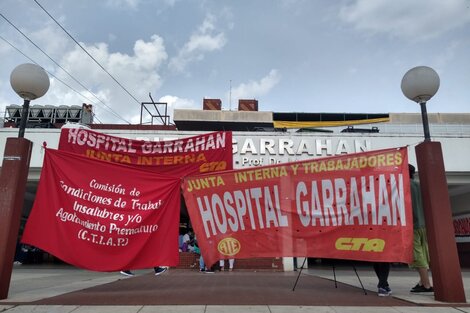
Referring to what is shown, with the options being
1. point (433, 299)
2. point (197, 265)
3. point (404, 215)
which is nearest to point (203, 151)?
point (404, 215)

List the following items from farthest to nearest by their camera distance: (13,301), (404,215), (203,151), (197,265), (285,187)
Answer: (197,265), (203,151), (285,187), (404,215), (13,301)

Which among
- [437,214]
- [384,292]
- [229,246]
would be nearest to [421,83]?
[437,214]

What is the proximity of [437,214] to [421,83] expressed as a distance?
219 centimetres

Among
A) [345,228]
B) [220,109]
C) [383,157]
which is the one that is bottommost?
[345,228]

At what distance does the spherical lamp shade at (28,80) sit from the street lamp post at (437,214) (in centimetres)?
634

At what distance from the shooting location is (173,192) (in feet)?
22.0

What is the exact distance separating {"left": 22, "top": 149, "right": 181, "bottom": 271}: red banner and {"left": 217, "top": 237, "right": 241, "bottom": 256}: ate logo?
0.75m

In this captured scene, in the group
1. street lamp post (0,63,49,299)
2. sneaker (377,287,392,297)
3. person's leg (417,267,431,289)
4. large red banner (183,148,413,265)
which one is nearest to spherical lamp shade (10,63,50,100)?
street lamp post (0,63,49,299)

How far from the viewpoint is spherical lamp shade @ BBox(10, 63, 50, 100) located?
658cm

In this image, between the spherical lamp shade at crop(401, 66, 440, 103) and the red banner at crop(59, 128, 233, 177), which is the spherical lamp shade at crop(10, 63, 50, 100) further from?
the spherical lamp shade at crop(401, 66, 440, 103)

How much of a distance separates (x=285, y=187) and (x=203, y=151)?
1.67 meters

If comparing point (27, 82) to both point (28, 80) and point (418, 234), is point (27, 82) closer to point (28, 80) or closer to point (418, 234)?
point (28, 80)

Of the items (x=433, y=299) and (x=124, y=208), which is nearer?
(x=433, y=299)

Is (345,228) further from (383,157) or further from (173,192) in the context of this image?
(173,192)
